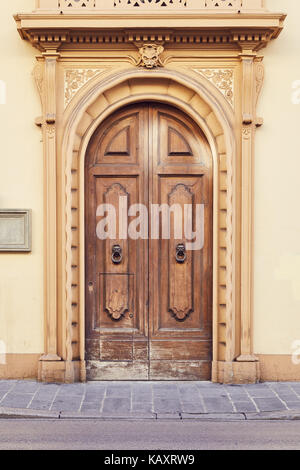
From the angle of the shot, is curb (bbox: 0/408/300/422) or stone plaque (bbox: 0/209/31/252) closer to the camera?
curb (bbox: 0/408/300/422)

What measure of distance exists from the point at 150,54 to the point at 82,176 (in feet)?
5.55

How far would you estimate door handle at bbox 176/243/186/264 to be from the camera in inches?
300

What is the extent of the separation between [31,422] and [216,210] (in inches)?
129

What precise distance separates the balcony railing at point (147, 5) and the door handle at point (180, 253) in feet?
9.34

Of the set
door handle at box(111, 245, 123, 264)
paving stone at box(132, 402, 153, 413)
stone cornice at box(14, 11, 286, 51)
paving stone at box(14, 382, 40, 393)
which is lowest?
paving stone at box(132, 402, 153, 413)

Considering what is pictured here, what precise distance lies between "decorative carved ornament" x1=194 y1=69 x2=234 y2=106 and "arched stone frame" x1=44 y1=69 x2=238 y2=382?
0.30 feet

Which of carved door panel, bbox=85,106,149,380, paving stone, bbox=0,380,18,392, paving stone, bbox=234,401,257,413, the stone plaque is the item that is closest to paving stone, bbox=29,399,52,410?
paving stone, bbox=0,380,18,392

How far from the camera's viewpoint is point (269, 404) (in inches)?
261

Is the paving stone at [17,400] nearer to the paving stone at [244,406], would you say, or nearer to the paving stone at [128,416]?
the paving stone at [128,416]

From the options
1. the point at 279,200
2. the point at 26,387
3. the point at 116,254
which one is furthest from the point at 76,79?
the point at 26,387

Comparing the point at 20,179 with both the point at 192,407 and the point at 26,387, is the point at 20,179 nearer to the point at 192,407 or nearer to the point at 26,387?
the point at 26,387

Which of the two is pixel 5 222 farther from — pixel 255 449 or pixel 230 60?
pixel 255 449

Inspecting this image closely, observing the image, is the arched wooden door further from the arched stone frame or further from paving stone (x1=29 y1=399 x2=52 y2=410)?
paving stone (x1=29 y1=399 x2=52 y2=410)

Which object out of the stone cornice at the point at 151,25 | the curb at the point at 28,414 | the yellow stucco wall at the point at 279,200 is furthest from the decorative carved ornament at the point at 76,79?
the curb at the point at 28,414
